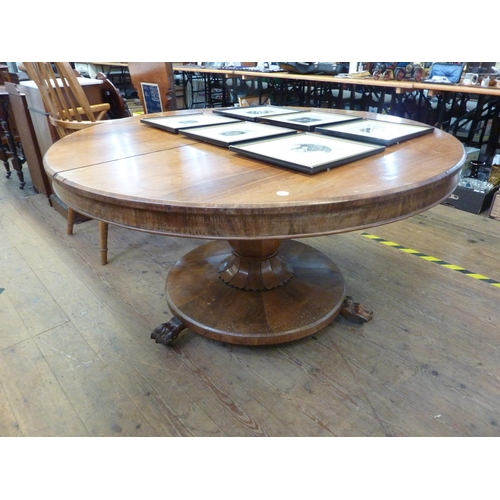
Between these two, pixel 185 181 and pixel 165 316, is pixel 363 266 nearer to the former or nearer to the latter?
pixel 165 316

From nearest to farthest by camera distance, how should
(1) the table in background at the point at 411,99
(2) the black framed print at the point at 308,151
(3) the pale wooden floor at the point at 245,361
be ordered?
(2) the black framed print at the point at 308,151
(3) the pale wooden floor at the point at 245,361
(1) the table in background at the point at 411,99

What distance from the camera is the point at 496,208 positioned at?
2.32 metres

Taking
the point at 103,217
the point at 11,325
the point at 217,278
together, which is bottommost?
the point at 11,325

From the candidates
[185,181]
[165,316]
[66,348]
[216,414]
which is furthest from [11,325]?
[185,181]

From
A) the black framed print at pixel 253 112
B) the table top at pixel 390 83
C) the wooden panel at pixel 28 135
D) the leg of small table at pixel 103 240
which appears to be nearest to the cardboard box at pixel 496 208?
the table top at pixel 390 83

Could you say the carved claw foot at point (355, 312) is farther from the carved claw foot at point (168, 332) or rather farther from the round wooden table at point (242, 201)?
the carved claw foot at point (168, 332)

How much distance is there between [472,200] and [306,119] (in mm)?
1602

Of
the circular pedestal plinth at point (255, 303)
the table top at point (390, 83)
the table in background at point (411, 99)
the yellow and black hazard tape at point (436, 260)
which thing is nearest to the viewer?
the circular pedestal plinth at point (255, 303)

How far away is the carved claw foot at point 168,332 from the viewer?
134cm

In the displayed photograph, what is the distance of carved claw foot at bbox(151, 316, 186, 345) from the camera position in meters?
1.34

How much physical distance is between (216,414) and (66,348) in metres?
0.65

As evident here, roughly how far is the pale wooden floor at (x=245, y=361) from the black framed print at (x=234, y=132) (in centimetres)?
74

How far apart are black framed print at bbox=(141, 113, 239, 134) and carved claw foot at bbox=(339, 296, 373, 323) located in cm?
86

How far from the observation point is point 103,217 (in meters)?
0.82
